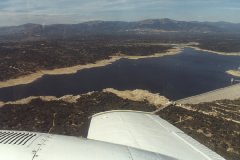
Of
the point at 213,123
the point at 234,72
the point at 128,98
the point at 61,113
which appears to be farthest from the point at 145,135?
the point at 234,72

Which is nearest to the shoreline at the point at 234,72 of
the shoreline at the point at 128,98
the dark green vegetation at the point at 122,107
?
the shoreline at the point at 128,98

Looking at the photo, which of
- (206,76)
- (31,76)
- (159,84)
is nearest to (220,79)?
(206,76)

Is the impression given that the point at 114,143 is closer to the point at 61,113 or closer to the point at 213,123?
the point at 213,123

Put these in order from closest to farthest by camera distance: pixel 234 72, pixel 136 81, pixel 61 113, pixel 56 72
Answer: pixel 61 113
pixel 136 81
pixel 56 72
pixel 234 72

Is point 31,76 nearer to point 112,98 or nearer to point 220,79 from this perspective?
point 112,98

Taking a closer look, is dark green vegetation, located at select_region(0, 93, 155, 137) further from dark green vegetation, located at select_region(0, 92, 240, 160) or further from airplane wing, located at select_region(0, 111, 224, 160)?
airplane wing, located at select_region(0, 111, 224, 160)

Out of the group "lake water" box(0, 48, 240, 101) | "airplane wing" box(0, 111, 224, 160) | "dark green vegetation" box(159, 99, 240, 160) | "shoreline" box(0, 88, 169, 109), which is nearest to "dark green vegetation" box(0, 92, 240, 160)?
"dark green vegetation" box(159, 99, 240, 160)
